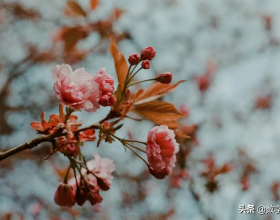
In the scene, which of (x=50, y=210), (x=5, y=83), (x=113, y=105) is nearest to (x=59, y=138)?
(x=113, y=105)

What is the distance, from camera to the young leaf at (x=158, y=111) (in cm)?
78

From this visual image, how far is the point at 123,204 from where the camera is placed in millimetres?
3197

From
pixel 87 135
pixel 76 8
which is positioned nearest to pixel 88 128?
pixel 87 135

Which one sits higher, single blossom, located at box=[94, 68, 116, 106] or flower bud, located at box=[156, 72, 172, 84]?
single blossom, located at box=[94, 68, 116, 106]

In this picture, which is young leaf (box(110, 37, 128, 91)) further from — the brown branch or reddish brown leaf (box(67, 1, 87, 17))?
reddish brown leaf (box(67, 1, 87, 17))

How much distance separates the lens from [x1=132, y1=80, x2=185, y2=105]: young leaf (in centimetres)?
81

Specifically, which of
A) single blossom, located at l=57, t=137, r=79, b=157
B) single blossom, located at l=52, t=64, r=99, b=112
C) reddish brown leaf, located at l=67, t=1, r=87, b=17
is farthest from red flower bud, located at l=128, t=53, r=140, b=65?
reddish brown leaf, located at l=67, t=1, r=87, b=17

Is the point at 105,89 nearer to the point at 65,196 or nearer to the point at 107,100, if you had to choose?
the point at 107,100

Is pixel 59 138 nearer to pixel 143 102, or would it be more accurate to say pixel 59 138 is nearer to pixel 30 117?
pixel 143 102

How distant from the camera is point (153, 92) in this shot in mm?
828

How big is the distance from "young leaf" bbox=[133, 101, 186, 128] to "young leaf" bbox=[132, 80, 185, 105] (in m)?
0.02

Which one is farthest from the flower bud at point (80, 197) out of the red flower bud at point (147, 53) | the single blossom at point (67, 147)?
the red flower bud at point (147, 53)

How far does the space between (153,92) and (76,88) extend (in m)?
0.23

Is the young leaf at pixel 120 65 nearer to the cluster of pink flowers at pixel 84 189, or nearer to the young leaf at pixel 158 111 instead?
the young leaf at pixel 158 111
